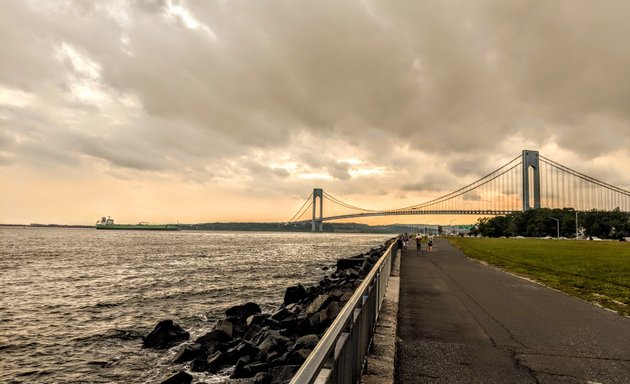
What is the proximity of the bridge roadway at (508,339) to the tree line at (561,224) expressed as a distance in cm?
10648

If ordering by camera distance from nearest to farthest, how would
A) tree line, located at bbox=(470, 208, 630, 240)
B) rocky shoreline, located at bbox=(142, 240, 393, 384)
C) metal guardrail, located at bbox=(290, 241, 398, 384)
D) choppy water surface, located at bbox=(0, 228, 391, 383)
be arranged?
metal guardrail, located at bbox=(290, 241, 398, 384) → rocky shoreline, located at bbox=(142, 240, 393, 384) → choppy water surface, located at bbox=(0, 228, 391, 383) → tree line, located at bbox=(470, 208, 630, 240)

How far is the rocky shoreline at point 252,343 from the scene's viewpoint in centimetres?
894

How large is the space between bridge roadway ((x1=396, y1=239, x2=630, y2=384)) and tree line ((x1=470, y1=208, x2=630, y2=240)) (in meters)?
106

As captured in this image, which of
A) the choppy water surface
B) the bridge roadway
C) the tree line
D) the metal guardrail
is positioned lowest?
the choppy water surface

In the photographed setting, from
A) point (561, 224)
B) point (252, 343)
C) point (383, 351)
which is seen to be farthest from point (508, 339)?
point (561, 224)

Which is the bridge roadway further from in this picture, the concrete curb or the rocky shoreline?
the rocky shoreline

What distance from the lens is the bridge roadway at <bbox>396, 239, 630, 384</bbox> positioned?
18.3 feet

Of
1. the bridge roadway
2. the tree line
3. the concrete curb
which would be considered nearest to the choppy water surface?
the concrete curb

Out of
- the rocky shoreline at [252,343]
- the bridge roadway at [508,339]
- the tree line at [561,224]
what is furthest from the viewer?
the tree line at [561,224]

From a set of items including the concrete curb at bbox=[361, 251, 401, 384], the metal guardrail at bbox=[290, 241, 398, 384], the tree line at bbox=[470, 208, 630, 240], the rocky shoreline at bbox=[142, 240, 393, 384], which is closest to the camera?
the metal guardrail at bbox=[290, 241, 398, 384]

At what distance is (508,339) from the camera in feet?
24.2

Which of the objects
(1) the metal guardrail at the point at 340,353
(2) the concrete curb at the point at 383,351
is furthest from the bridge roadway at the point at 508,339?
(1) the metal guardrail at the point at 340,353

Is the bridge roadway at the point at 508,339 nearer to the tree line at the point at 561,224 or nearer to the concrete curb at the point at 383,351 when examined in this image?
the concrete curb at the point at 383,351

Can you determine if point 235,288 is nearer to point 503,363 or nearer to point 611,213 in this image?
point 503,363
